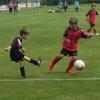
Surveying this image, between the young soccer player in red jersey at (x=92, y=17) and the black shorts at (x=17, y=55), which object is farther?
the young soccer player in red jersey at (x=92, y=17)

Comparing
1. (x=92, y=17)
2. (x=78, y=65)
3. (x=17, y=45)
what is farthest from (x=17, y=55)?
(x=92, y=17)

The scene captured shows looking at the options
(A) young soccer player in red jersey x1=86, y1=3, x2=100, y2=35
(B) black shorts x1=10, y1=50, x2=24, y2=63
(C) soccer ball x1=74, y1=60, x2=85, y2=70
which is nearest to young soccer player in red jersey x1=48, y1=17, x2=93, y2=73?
(C) soccer ball x1=74, y1=60, x2=85, y2=70

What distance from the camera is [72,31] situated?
15445 millimetres

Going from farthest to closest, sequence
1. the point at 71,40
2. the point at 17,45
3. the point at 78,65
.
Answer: the point at 71,40, the point at 78,65, the point at 17,45

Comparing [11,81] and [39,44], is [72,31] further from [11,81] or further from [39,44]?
[39,44]

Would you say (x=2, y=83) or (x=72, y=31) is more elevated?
(x=72, y=31)

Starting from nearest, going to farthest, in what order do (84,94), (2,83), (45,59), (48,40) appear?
(84,94), (2,83), (45,59), (48,40)

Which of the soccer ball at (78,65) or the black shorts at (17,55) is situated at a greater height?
the black shorts at (17,55)

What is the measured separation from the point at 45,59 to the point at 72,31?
3.73 metres

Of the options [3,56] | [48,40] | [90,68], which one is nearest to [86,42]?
[48,40]

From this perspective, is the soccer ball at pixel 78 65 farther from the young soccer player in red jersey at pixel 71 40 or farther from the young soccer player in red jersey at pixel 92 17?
the young soccer player in red jersey at pixel 92 17

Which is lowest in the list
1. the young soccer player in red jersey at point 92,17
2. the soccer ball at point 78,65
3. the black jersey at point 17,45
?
the young soccer player in red jersey at point 92,17

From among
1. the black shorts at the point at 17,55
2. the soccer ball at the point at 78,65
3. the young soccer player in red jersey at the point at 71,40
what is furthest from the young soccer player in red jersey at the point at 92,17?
the black shorts at the point at 17,55

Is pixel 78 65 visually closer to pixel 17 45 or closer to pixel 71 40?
pixel 71 40
